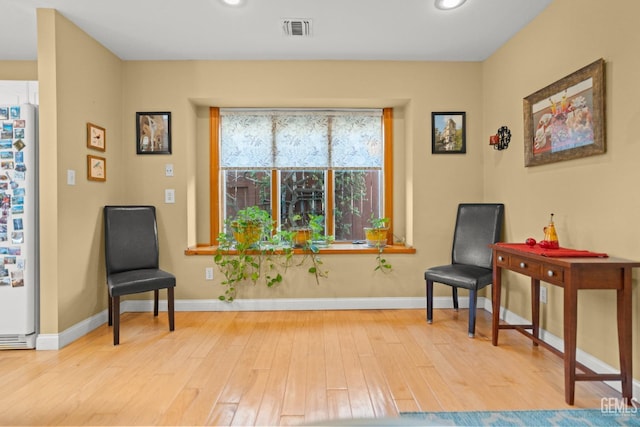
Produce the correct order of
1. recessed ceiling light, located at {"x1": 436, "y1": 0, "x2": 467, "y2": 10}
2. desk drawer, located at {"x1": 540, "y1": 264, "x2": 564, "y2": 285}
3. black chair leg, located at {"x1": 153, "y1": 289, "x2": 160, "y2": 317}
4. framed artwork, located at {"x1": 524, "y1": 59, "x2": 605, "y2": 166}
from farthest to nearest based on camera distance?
black chair leg, located at {"x1": 153, "y1": 289, "x2": 160, "y2": 317}
recessed ceiling light, located at {"x1": 436, "y1": 0, "x2": 467, "y2": 10}
framed artwork, located at {"x1": 524, "y1": 59, "x2": 605, "y2": 166}
desk drawer, located at {"x1": 540, "y1": 264, "x2": 564, "y2": 285}

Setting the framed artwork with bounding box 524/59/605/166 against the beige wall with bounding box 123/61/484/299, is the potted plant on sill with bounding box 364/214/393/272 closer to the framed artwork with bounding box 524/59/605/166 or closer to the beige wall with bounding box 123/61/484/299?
the beige wall with bounding box 123/61/484/299

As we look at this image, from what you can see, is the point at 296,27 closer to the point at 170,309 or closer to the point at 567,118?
the point at 567,118

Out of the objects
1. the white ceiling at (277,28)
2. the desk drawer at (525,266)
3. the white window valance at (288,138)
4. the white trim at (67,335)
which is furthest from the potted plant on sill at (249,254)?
the desk drawer at (525,266)

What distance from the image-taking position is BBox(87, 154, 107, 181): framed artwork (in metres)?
3.05

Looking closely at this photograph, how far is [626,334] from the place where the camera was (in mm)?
1858

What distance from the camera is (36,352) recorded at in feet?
8.68

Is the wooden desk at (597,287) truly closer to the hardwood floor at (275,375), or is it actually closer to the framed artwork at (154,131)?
the hardwood floor at (275,375)

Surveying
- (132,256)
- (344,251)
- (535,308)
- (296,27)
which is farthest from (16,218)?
(535,308)

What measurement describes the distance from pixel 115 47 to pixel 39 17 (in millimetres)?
669

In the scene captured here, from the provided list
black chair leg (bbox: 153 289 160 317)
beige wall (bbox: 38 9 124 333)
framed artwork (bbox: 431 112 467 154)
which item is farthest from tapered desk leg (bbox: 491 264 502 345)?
beige wall (bbox: 38 9 124 333)

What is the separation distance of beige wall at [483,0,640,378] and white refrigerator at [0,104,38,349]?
3.91m

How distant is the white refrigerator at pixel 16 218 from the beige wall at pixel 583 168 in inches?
154

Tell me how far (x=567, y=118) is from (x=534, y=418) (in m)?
1.92

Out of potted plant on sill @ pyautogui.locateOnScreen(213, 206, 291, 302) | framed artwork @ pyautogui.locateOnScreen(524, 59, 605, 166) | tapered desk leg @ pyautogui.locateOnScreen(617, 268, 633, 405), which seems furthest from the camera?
potted plant on sill @ pyautogui.locateOnScreen(213, 206, 291, 302)
